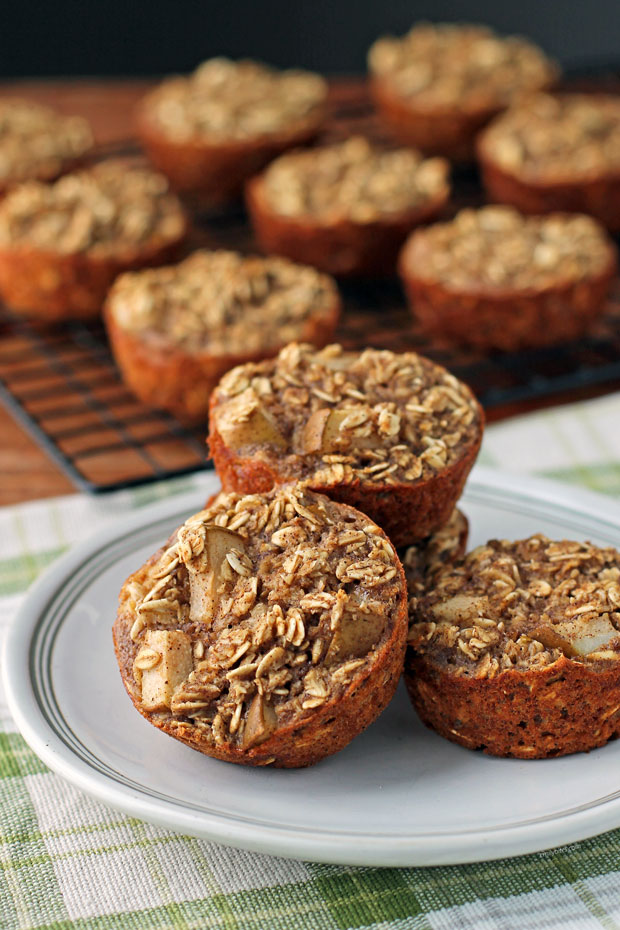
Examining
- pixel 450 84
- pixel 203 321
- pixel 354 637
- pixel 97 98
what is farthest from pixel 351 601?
pixel 97 98

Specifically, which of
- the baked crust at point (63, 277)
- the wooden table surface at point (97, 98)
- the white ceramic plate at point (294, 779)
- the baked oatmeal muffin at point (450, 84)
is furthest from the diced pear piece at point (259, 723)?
the wooden table surface at point (97, 98)

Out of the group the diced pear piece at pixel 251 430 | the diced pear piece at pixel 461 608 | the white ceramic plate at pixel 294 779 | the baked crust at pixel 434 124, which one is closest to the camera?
the white ceramic plate at pixel 294 779

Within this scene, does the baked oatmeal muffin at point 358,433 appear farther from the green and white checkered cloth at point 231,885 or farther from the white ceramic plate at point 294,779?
the green and white checkered cloth at point 231,885

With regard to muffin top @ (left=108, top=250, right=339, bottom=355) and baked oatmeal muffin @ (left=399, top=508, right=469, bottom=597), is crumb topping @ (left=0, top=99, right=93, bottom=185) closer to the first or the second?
muffin top @ (left=108, top=250, right=339, bottom=355)

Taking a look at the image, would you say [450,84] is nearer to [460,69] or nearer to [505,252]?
[460,69]

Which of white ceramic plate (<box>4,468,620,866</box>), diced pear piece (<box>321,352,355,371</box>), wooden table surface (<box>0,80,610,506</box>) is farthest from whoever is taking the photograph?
wooden table surface (<box>0,80,610,506</box>)

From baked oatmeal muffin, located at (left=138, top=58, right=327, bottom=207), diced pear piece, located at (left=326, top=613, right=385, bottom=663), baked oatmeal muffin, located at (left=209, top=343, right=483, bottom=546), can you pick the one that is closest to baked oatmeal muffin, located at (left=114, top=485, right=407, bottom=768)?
diced pear piece, located at (left=326, top=613, right=385, bottom=663)
